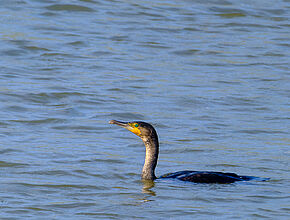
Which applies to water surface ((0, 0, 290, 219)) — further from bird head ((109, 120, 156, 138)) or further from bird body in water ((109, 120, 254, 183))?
bird head ((109, 120, 156, 138))

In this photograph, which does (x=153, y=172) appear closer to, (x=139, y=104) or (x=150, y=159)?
(x=150, y=159)

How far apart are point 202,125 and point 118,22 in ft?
28.7

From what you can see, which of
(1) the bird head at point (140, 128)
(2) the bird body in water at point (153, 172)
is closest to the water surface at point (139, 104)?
(2) the bird body in water at point (153, 172)

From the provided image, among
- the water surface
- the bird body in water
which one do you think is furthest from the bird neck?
the water surface

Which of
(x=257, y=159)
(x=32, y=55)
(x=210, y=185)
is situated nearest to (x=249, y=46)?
(x=32, y=55)

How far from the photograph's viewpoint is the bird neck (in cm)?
946

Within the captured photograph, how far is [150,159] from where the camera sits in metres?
9.67

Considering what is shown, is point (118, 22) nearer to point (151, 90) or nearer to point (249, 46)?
point (249, 46)

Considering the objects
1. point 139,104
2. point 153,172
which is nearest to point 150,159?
point 153,172

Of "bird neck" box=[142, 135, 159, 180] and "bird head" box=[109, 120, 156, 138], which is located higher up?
"bird head" box=[109, 120, 156, 138]

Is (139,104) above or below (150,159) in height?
below

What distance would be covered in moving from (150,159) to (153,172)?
0.61 ft

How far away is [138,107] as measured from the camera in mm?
13328

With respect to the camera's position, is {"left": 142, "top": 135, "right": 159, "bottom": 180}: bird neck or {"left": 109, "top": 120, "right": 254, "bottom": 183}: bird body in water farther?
{"left": 142, "top": 135, "right": 159, "bottom": 180}: bird neck
